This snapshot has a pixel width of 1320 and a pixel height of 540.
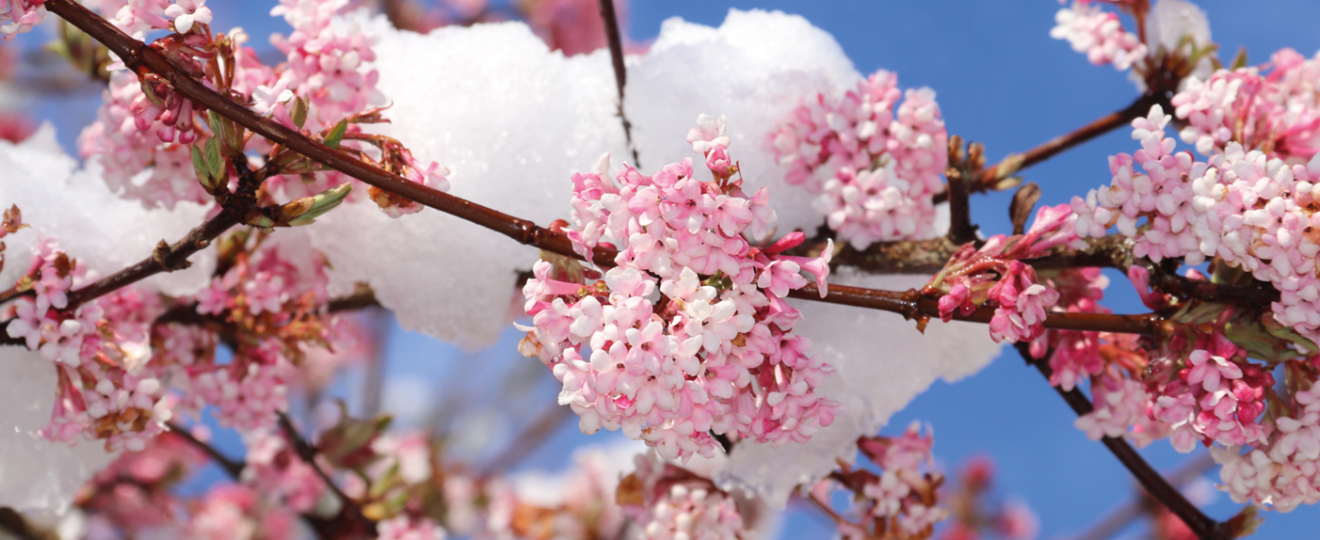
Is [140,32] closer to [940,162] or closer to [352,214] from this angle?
[352,214]

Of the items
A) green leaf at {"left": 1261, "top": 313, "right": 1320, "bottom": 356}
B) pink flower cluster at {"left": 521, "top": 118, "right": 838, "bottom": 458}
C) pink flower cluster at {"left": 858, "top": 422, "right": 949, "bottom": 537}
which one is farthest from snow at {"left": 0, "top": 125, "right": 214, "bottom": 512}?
green leaf at {"left": 1261, "top": 313, "right": 1320, "bottom": 356}

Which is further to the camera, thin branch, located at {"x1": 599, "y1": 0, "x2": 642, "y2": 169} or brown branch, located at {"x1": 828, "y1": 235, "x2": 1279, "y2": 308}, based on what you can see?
thin branch, located at {"x1": 599, "y1": 0, "x2": 642, "y2": 169}

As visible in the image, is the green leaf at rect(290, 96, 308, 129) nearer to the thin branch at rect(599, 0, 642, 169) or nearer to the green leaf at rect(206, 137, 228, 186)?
the green leaf at rect(206, 137, 228, 186)

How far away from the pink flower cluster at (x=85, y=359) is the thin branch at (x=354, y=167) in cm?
29

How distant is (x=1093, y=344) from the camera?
3.16ft

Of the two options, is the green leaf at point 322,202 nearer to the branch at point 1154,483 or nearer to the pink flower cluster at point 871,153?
the pink flower cluster at point 871,153

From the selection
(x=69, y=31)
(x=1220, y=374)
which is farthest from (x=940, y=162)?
(x=69, y=31)

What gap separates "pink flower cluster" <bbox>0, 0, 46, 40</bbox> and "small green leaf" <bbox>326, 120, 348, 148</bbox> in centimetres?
25

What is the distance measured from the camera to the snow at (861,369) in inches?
42.0

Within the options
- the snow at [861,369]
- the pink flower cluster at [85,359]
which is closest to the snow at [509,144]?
the snow at [861,369]

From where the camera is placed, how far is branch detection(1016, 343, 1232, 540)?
1008 millimetres

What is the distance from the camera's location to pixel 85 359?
94 cm

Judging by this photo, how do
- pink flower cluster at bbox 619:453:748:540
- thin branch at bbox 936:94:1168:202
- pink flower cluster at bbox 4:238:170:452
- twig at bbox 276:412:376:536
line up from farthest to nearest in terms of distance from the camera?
1. twig at bbox 276:412:376:536
2. thin branch at bbox 936:94:1168:202
3. pink flower cluster at bbox 619:453:748:540
4. pink flower cluster at bbox 4:238:170:452

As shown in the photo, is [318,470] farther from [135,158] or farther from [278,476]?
[135,158]
